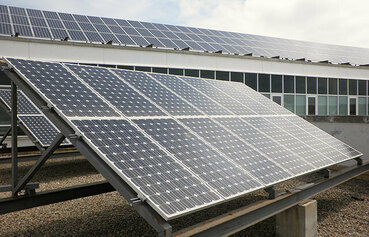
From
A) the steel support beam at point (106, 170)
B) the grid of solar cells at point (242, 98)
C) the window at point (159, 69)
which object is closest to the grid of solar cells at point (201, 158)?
the steel support beam at point (106, 170)

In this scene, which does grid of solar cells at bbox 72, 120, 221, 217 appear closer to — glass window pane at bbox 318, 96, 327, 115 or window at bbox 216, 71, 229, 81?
window at bbox 216, 71, 229, 81

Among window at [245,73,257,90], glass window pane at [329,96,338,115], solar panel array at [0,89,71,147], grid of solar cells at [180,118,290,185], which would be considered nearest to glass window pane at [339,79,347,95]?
glass window pane at [329,96,338,115]

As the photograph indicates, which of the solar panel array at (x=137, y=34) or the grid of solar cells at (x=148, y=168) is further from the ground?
the solar panel array at (x=137, y=34)

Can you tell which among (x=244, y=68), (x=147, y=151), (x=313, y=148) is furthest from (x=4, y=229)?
(x=244, y=68)

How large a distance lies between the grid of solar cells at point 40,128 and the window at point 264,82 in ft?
54.7

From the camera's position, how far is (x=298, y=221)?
20.7 feet

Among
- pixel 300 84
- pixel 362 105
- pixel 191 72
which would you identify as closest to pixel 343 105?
pixel 362 105

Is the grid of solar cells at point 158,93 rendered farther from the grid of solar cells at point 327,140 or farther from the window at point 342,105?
the window at point 342,105

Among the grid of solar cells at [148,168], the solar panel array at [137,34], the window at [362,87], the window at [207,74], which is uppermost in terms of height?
the solar panel array at [137,34]

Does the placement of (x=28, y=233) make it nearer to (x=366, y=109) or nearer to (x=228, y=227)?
(x=228, y=227)

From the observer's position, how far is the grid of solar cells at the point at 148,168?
3.97m

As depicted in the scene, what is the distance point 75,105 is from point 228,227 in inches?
125

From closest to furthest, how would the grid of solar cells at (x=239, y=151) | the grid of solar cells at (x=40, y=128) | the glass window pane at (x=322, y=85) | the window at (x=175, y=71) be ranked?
1. the grid of solar cells at (x=239, y=151)
2. the grid of solar cells at (x=40, y=128)
3. the window at (x=175, y=71)
4. the glass window pane at (x=322, y=85)

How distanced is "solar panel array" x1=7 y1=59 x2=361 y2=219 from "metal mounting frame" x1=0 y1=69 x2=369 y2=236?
0.12 metres
